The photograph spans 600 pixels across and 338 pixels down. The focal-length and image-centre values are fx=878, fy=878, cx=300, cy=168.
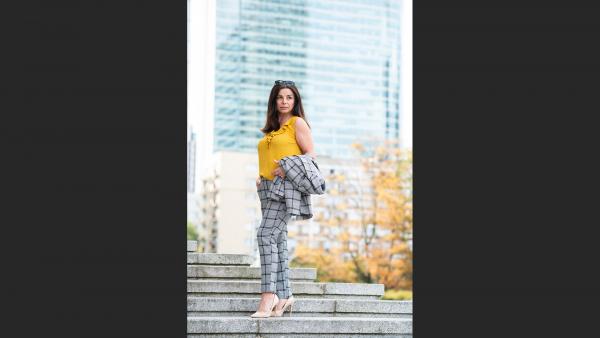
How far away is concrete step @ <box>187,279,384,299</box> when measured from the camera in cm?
659

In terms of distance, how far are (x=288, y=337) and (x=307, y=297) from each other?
117 cm

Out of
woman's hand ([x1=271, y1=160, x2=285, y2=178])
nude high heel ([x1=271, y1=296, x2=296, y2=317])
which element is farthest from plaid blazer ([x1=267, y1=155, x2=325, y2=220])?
nude high heel ([x1=271, y1=296, x2=296, y2=317])

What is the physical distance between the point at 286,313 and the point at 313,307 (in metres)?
0.20

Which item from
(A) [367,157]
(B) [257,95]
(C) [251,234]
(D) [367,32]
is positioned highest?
(D) [367,32]

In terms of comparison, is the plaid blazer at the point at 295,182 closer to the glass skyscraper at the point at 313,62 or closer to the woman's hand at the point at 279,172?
the woman's hand at the point at 279,172

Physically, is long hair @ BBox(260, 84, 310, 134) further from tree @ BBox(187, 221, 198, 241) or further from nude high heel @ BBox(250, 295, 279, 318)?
tree @ BBox(187, 221, 198, 241)

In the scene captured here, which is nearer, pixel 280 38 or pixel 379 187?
pixel 379 187

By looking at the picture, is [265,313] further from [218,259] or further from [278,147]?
[218,259]

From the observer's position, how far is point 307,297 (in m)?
6.73

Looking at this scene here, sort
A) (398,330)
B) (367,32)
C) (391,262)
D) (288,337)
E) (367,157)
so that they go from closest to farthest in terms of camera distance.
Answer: (288,337) → (398,330) → (391,262) → (367,157) → (367,32)

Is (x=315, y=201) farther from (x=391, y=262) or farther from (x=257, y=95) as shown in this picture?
(x=257, y=95)

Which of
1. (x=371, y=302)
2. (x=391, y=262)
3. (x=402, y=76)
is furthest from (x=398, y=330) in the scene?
(x=402, y=76)

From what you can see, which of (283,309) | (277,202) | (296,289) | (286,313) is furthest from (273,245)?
(296,289)

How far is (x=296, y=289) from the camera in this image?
671 centimetres
